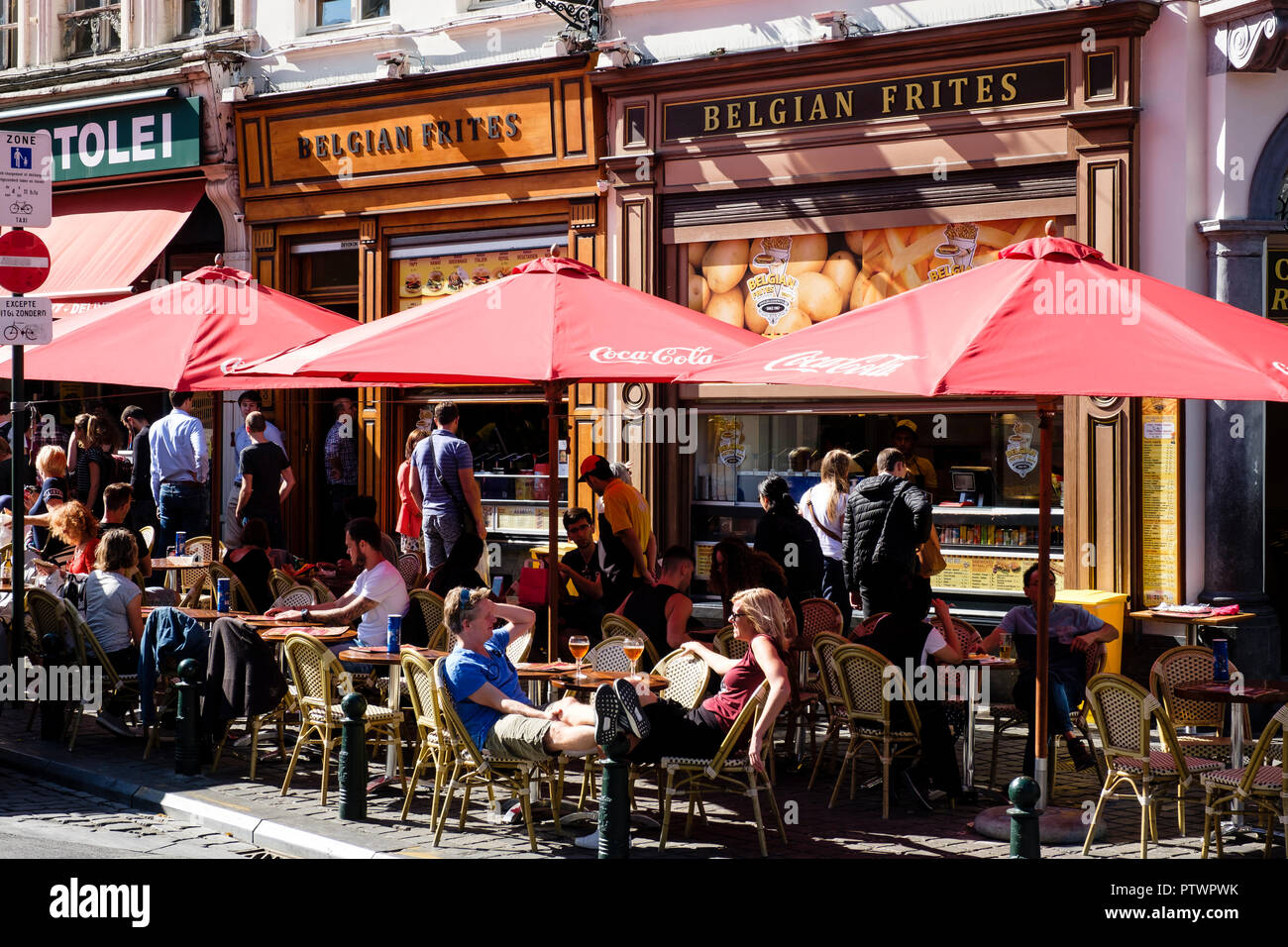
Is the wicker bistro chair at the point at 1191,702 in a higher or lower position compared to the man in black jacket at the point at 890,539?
lower

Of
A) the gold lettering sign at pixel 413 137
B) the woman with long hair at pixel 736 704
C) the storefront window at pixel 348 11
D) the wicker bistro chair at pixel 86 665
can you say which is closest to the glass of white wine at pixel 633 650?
the woman with long hair at pixel 736 704

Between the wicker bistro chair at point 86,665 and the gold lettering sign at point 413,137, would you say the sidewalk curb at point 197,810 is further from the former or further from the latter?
the gold lettering sign at point 413,137

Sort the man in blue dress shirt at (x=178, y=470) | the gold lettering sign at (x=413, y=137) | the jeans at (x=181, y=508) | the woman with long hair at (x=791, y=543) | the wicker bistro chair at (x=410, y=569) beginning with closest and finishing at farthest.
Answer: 1. the woman with long hair at (x=791, y=543)
2. the wicker bistro chair at (x=410, y=569)
3. the man in blue dress shirt at (x=178, y=470)
4. the jeans at (x=181, y=508)
5. the gold lettering sign at (x=413, y=137)

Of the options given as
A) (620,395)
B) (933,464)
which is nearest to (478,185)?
(620,395)

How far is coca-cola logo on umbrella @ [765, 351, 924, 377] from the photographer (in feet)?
23.2

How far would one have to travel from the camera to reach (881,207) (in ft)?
40.6

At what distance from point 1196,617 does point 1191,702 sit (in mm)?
2389

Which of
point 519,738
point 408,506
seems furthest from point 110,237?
point 519,738

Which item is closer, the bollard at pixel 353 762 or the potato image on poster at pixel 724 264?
the bollard at pixel 353 762

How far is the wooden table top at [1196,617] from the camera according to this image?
10484mm

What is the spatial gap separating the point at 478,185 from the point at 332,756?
6.75 m

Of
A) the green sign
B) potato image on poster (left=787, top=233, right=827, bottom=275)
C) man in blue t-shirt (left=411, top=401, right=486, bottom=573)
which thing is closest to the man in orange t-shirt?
man in blue t-shirt (left=411, top=401, right=486, bottom=573)

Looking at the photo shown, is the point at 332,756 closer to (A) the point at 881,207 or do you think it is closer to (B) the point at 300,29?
(A) the point at 881,207

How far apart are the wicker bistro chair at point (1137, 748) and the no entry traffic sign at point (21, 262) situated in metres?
7.14
